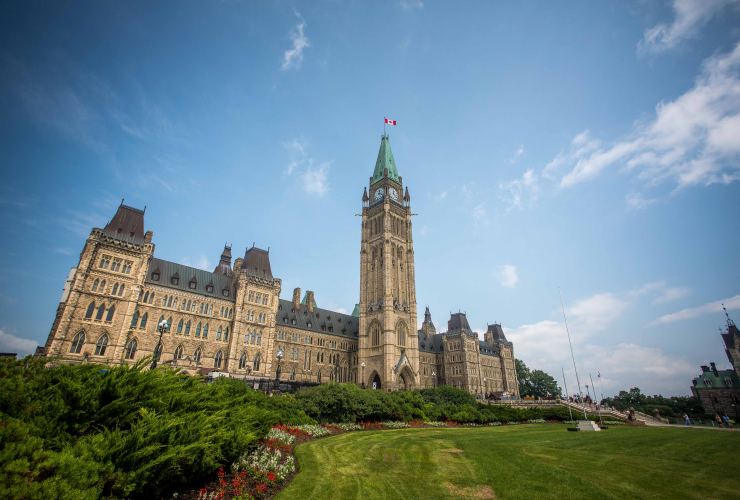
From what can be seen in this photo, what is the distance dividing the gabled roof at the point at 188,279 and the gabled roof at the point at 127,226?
4.30 metres

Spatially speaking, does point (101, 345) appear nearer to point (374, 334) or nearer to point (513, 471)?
point (374, 334)

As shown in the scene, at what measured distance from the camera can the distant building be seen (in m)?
61.2

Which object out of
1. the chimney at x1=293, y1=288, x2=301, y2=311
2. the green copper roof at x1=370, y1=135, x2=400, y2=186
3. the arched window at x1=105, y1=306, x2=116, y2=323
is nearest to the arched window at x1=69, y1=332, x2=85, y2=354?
the arched window at x1=105, y1=306, x2=116, y2=323

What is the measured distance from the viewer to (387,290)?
59.1 metres

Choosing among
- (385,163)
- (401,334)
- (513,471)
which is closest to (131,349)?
(401,334)

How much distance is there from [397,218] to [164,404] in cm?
6172

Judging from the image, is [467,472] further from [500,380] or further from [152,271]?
[500,380]

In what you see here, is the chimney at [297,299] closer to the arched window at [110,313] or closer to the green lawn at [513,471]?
the arched window at [110,313]

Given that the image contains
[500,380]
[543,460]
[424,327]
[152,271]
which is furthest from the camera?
[424,327]

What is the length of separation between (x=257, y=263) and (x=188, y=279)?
382 inches

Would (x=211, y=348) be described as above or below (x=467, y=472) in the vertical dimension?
above

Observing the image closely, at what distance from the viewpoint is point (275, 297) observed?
171 feet

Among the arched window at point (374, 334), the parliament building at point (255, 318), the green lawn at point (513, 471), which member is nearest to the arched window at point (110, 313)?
the parliament building at point (255, 318)

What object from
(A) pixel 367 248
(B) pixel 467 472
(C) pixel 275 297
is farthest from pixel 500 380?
(B) pixel 467 472
